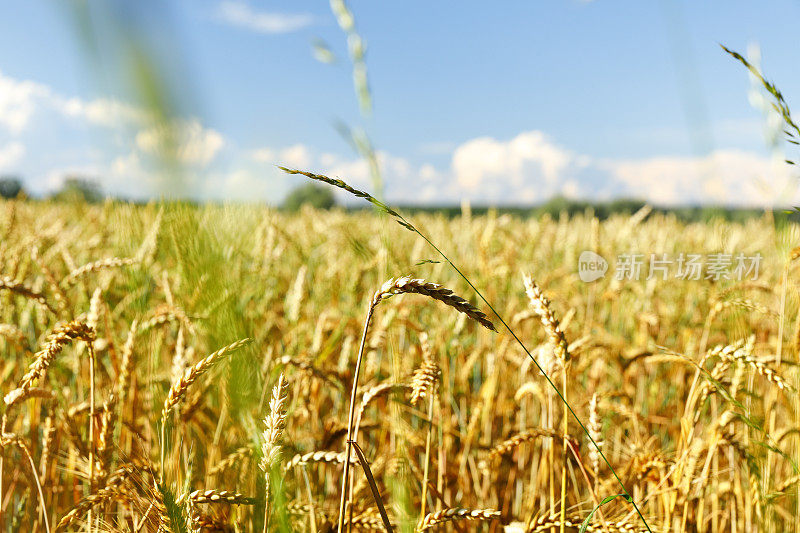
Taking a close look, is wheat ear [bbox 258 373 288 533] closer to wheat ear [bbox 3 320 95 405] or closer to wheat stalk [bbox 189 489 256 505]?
wheat stalk [bbox 189 489 256 505]

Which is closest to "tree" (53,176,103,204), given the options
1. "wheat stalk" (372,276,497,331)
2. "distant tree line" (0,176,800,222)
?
"distant tree line" (0,176,800,222)

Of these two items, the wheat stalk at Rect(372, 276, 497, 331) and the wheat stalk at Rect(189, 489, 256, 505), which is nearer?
the wheat stalk at Rect(372, 276, 497, 331)

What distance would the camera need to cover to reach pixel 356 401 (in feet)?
4.49

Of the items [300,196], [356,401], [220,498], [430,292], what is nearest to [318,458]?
[220,498]

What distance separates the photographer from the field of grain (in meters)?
0.60

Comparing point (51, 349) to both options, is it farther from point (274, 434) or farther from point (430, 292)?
point (430, 292)

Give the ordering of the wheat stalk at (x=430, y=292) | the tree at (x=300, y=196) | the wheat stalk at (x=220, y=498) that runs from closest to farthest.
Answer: the wheat stalk at (x=430, y=292)
the wheat stalk at (x=220, y=498)
the tree at (x=300, y=196)

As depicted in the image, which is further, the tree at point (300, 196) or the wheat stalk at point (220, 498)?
the tree at point (300, 196)

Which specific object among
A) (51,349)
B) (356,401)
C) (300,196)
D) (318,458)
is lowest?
(356,401)

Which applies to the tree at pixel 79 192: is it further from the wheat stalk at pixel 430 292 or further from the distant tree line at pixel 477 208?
the wheat stalk at pixel 430 292

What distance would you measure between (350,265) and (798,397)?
7.50ft

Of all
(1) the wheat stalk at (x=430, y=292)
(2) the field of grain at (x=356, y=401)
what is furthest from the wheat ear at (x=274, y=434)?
(1) the wheat stalk at (x=430, y=292)

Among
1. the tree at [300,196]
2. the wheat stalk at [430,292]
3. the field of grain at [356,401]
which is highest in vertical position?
the tree at [300,196]

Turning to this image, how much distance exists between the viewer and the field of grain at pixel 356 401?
1.98 feet
